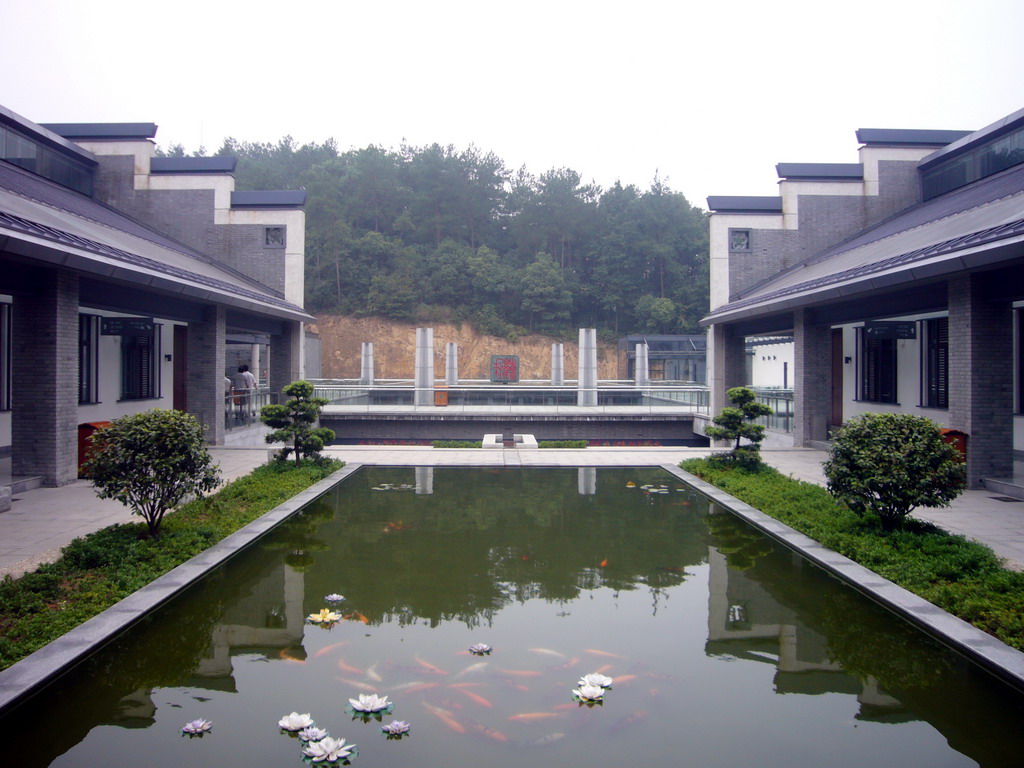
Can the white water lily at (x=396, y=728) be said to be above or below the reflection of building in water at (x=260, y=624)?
below

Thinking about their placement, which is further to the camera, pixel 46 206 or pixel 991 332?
pixel 46 206

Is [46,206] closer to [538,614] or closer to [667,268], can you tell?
[538,614]

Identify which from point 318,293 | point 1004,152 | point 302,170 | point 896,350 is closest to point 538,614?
point 896,350

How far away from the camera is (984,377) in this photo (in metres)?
10.8

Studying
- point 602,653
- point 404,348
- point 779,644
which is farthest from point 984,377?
point 404,348

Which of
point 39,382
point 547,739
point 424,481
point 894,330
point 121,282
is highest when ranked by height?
point 121,282

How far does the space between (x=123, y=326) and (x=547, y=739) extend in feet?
49.0

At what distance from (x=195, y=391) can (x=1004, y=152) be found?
20.3 metres

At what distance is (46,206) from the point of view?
13469 millimetres

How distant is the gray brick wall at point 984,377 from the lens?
34.8ft

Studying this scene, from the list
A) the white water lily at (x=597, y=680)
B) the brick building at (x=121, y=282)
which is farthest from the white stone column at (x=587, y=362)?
the white water lily at (x=597, y=680)

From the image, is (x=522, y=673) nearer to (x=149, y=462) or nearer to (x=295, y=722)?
(x=295, y=722)

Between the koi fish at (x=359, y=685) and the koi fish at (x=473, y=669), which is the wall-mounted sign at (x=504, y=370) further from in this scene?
the koi fish at (x=359, y=685)

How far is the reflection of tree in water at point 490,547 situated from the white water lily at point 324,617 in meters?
0.24
